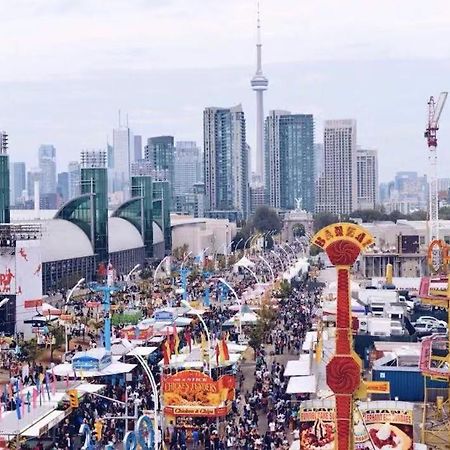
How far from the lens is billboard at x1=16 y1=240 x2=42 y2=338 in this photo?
34.4m

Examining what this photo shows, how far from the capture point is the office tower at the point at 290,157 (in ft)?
566

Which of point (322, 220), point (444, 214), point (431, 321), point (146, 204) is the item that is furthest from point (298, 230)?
point (431, 321)

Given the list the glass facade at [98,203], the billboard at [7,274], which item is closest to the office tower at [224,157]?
the glass facade at [98,203]

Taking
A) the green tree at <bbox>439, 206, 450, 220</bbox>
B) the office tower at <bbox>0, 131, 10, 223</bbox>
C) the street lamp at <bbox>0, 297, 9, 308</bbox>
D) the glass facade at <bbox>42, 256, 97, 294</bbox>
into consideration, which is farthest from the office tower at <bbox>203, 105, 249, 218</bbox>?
the street lamp at <bbox>0, 297, 9, 308</bbox>

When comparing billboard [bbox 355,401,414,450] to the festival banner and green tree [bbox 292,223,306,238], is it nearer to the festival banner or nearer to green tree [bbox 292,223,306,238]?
the festival banner

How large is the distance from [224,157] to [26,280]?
11197 cm

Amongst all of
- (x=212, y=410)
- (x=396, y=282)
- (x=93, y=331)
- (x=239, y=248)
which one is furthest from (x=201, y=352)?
(x=239, y=248)

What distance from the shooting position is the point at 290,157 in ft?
575

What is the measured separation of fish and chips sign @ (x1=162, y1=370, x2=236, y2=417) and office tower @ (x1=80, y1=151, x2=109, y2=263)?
36873mm

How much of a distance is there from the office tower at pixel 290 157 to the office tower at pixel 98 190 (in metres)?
113

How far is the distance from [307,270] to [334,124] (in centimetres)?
11356

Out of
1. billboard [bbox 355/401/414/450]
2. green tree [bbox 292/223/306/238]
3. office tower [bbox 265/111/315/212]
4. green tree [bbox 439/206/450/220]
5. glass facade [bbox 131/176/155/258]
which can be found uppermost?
office tower [bbox 265/111/315/212]

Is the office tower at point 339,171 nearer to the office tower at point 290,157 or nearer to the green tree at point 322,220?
the office tower at point 290,157

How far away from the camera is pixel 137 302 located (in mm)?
41562
